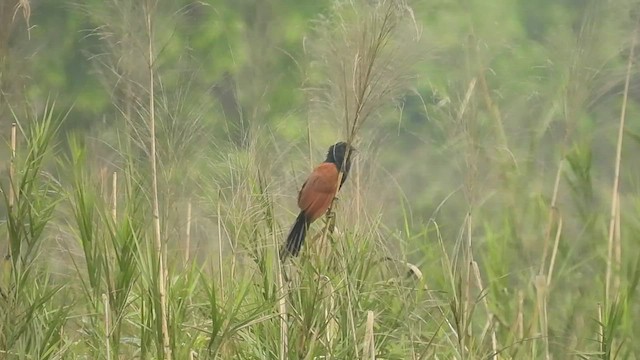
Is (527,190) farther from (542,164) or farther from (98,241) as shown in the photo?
(98,241)

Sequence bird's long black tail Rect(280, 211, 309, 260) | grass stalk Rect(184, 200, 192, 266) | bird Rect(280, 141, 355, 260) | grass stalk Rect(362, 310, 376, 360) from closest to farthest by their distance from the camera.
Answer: grass stalk Rect(362, 310, 376, 360)
bird's long black tail Rect(280, 211, 309, 260)
bird Rect(280, 141, 355, 260)
grass stalk Rect(184, 200, 192, 266)

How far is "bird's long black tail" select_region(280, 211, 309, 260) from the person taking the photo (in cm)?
178

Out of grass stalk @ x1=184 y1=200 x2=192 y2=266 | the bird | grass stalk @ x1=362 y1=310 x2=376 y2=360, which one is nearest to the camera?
grass stalk @ x1=362 y1=310 x2=376 y2=360

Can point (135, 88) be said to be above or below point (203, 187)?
above

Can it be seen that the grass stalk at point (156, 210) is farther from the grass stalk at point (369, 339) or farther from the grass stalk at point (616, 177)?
the grass stalk at point (616, 177)

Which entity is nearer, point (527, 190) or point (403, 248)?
point (403, 248)

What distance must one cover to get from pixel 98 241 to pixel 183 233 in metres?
1.06

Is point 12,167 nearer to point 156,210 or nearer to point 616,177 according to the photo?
point 156,210

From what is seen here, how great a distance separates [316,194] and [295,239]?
0.23m

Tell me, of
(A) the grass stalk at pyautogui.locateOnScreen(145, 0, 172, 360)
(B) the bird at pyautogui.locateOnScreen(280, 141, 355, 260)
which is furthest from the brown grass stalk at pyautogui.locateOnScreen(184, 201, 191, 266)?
(A) the grass stalk at pyautogui.locateOnScreen(145, 0, 172, 360)

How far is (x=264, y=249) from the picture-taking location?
76.3 inches

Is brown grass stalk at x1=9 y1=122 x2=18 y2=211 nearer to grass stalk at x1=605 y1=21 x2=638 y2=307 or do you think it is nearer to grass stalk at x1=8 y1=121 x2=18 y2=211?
grass stalk at x1=8 y1=121 x2=18 y2=211

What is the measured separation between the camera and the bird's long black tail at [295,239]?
1783 millimetres

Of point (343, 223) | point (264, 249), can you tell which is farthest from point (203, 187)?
point (343, 223)
